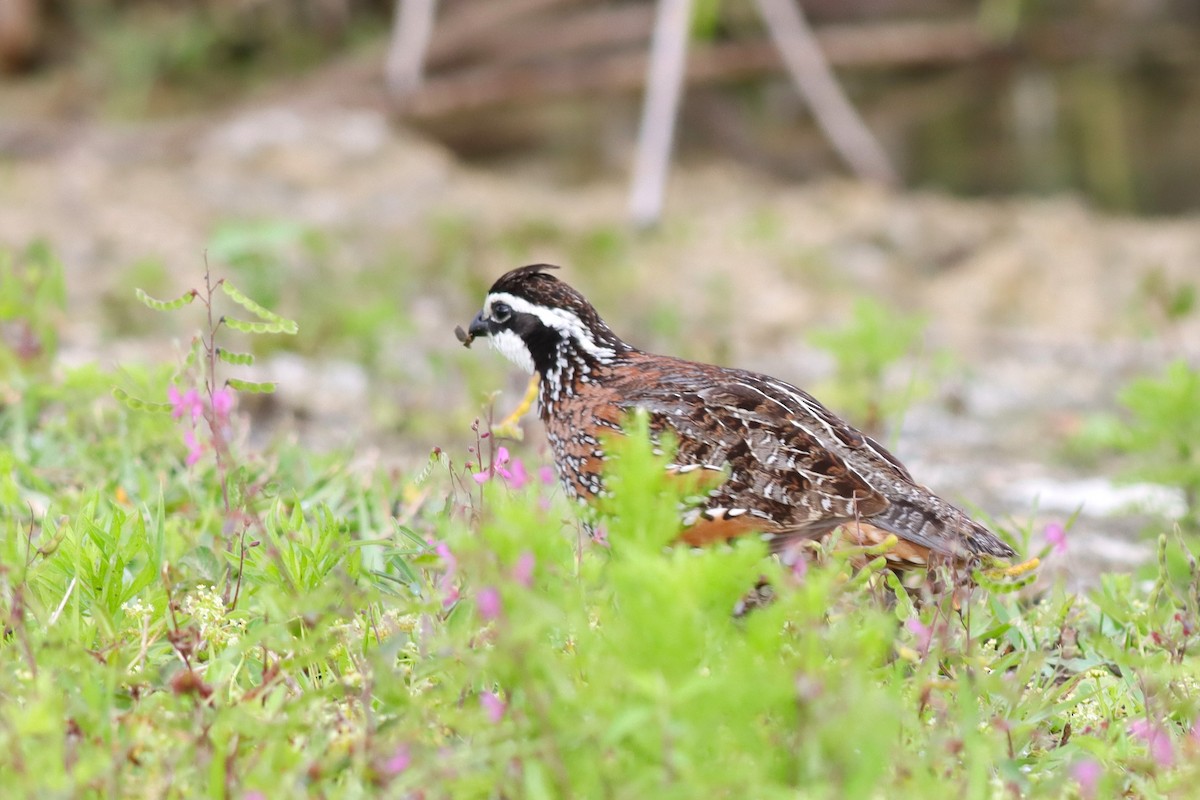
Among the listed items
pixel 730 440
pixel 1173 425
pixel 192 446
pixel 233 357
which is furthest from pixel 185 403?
pixel 1173 425

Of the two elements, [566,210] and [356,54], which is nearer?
[566,210]

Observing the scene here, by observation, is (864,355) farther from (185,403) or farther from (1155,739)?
(1155,739)

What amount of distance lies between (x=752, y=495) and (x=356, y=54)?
Result: 886cm

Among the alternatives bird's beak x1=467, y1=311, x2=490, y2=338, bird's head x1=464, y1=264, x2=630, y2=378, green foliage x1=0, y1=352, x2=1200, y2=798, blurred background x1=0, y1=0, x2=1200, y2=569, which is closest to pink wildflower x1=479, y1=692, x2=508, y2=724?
green foliage x1=0, y1=352, x2=1200, y2=798

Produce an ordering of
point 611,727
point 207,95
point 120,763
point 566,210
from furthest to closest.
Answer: point 207,95 < point 566,210 < point 120,763 < point 611,727

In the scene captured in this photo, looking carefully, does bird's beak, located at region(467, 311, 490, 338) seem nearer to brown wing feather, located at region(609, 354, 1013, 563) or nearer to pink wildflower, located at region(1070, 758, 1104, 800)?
brown wing feather, located at region(609, 354, 1013, 563)

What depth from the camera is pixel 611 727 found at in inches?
90.3

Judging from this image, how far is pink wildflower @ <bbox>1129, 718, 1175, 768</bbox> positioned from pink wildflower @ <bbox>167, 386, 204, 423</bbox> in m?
2.19

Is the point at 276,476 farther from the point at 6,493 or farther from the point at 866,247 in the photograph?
the point at 866,247

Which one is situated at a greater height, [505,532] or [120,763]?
[505,532]

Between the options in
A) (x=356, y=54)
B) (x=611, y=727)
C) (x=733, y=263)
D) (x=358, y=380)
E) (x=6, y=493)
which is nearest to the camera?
(x=611, y=727)

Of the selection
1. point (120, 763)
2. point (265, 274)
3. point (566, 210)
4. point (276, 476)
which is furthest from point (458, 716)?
point (566, 210)

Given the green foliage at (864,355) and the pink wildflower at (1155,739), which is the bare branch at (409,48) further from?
the pink wildflower at (1155,739)

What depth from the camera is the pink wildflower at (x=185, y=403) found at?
3479mm
